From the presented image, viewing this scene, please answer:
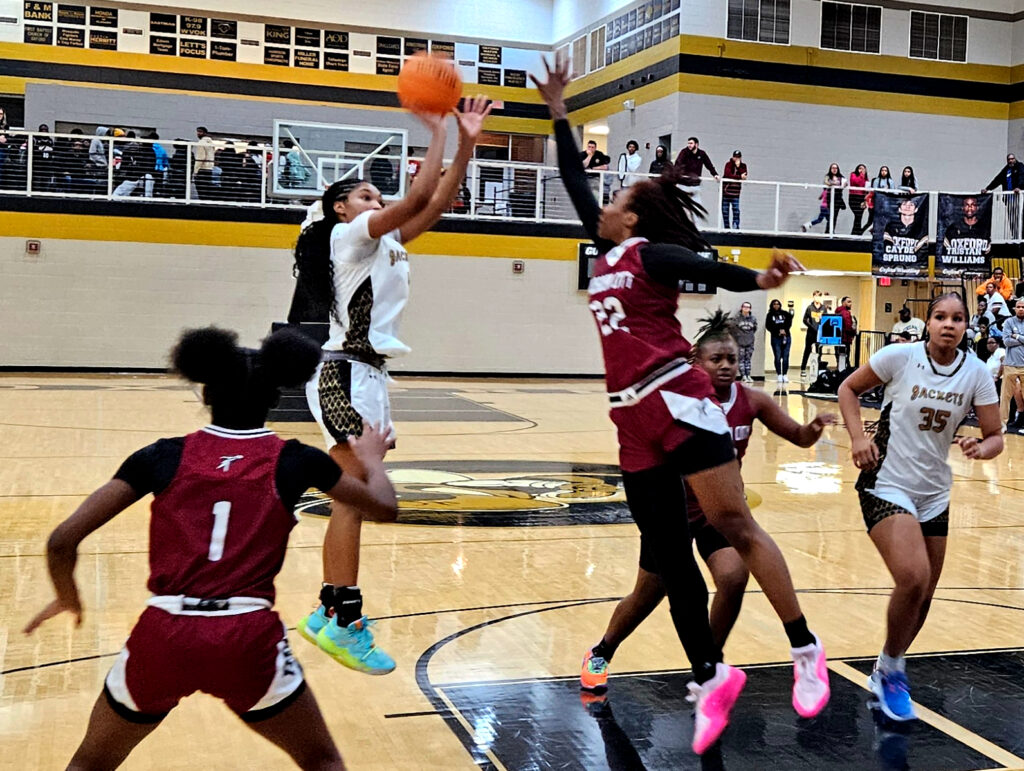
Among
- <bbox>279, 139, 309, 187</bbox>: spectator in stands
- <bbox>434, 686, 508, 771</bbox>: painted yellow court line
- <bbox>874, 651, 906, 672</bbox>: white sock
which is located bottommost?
<bbox>434, 686, 508, 771</bbox>: painted yellow court line

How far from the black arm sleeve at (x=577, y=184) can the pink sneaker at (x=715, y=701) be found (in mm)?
1503

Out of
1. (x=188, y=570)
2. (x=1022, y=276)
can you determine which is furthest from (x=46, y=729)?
(x=1022, y=276)

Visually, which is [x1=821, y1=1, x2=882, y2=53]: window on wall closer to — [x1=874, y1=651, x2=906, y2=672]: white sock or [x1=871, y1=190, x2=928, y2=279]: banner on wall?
[x1=871, y1=190, x2=928, y2=279]: banner on wall

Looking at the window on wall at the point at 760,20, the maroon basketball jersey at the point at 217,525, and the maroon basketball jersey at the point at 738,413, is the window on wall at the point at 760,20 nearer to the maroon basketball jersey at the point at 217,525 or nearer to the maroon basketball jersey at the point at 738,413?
the maroon basketball jersey at the point at 738,413

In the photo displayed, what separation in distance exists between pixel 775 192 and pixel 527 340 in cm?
656

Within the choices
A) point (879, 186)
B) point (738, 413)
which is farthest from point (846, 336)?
point (738, 413)

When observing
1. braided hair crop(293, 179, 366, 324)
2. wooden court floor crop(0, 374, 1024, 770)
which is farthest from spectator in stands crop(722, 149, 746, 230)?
braided hair crop(293, 179, 366, 324)

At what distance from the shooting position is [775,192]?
26172mm

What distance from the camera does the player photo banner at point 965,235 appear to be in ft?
72.1

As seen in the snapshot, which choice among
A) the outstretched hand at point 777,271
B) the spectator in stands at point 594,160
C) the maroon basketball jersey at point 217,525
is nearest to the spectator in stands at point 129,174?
the spectator in stands at point 594,160

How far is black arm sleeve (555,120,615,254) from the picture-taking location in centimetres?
424

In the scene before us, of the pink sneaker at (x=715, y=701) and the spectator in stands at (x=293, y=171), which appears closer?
the pink sneaker at (x=715, y=701)

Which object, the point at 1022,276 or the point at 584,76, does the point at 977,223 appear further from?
the point at 584,76

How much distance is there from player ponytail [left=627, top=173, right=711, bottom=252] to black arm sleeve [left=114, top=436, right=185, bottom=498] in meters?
1.85
